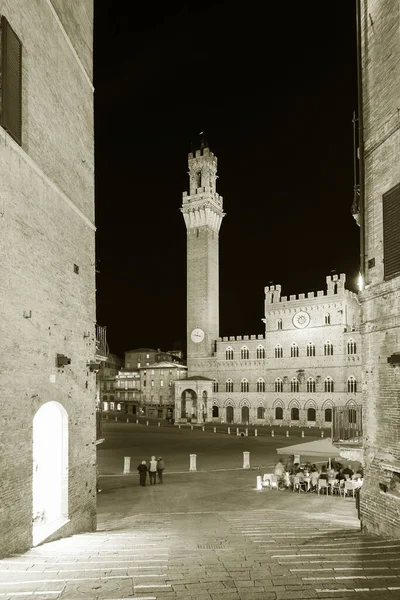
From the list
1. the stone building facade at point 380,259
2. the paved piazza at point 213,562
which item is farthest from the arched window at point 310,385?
the stone building facade at point 380,259

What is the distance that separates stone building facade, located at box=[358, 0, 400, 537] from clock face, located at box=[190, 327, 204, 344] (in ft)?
147

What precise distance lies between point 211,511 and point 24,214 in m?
9.88

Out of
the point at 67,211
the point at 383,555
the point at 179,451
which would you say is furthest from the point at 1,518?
the point at 179,451

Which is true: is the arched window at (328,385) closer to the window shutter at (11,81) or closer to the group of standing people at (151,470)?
the group of standing people at (151,470)

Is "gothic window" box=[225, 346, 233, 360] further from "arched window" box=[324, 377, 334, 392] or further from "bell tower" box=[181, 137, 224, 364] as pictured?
"arched window" box=[324, 377, 334, 392]

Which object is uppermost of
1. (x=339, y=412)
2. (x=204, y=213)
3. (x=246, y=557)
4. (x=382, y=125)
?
(x=204, y=213)

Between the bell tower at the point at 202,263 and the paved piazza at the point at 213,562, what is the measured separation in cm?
4263

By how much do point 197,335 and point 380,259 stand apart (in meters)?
46.0

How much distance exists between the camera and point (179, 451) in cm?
2988

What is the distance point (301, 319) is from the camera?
5228 centimetres

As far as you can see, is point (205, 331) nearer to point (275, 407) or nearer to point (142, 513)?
point (275, 407)

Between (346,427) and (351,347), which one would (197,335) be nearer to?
(351,347)

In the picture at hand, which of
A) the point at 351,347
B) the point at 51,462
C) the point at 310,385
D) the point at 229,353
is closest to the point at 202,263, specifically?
the point at 229,353

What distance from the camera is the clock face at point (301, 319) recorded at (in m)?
51.8
